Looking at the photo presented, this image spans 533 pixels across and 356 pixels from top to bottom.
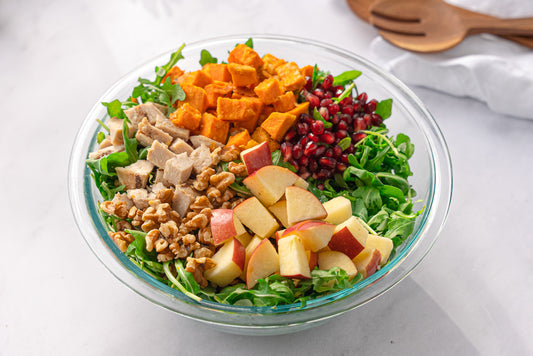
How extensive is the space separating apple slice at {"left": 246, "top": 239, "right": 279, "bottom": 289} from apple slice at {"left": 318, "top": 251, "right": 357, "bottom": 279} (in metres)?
0.15

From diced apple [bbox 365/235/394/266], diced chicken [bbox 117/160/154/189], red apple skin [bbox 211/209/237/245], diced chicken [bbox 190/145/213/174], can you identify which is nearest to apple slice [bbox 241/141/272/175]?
diced chicken [bbox 190/145/213/174]

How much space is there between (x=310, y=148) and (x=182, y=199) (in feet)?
1.60

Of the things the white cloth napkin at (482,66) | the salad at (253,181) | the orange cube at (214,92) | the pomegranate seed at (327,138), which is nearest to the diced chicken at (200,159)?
the salad at (253,181)

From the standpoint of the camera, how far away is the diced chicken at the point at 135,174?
65.5 inches

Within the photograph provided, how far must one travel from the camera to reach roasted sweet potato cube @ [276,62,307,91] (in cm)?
186

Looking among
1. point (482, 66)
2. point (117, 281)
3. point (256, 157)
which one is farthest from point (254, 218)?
point (482, 66)

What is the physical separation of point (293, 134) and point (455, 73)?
3.42 ft

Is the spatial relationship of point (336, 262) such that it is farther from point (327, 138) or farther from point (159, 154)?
point (159, 154)

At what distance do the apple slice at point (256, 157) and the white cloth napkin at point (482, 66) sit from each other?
109 centimetres

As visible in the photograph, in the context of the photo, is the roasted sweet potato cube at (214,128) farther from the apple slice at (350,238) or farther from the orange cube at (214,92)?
the apple slice at (350,238)

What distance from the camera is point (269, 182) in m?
1.62

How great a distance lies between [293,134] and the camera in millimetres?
1815

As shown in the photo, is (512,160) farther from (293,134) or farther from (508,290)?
(293,134)

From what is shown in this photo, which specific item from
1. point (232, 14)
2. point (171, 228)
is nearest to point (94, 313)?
point (171, 228)
